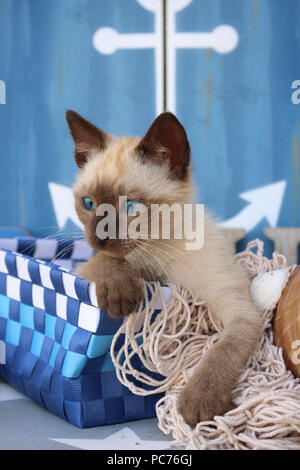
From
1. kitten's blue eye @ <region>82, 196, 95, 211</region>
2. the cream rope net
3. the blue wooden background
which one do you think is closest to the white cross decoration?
the blue wooden background

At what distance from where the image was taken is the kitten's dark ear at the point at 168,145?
0.76 metres

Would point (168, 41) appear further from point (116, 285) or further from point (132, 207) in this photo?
point (116, 285)

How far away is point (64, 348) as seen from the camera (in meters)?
0.79

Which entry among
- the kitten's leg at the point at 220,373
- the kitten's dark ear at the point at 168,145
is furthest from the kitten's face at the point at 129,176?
the kitten's leg at the point at 220,373

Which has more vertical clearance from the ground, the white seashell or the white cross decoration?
the white cross decoration

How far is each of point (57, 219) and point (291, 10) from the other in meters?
1.40

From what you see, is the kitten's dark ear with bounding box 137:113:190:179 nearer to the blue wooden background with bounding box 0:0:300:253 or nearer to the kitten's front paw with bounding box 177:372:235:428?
the kitten's front paw with bounding box 177:372:235:428

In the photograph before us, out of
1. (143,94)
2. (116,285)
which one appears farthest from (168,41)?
(116,285)

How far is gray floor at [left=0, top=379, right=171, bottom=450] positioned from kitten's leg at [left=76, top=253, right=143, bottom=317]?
19 centimetres

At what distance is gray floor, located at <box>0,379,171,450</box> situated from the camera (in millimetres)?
692

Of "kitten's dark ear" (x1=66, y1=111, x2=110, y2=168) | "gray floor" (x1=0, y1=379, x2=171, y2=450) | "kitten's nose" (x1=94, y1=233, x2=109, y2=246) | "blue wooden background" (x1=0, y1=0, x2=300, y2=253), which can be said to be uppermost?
"blue wooden background" (x1=0, y1=0, x2=300, y2=253)

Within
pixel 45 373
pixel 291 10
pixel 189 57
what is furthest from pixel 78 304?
pixel 291 10
